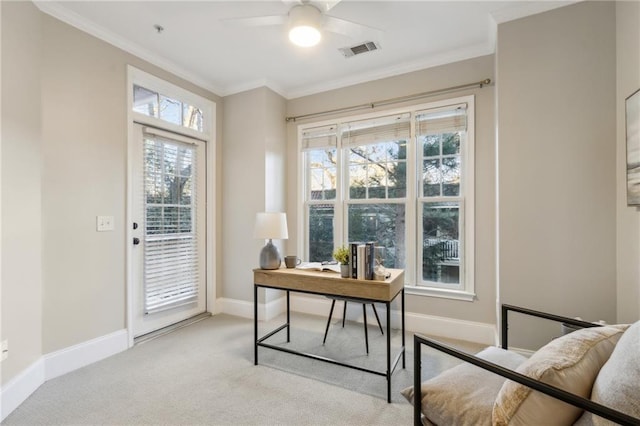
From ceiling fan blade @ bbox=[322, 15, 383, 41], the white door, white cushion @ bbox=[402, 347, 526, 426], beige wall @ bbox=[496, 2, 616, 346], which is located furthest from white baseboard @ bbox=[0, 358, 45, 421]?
beige wall @ bbox=[496, 2, 616, 346]

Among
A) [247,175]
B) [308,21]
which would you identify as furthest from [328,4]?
[247,175]

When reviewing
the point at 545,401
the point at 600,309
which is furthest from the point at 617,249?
the point at 545,401

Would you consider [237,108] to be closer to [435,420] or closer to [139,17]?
[139,17]

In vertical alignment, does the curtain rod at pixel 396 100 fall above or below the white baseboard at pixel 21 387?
above

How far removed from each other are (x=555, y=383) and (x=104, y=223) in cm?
304

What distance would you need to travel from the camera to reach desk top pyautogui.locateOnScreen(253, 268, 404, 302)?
1.98 metres

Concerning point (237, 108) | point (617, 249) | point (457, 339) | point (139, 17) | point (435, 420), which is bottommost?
point (457, 339)

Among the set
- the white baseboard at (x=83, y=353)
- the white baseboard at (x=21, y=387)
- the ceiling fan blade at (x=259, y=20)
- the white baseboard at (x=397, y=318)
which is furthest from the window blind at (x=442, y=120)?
the white baseboard at (x=21, y=387)

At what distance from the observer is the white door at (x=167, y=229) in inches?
114

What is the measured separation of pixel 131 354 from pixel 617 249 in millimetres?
3778

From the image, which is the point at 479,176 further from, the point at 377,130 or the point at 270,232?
the point at 270,232

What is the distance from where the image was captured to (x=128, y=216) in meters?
2.68

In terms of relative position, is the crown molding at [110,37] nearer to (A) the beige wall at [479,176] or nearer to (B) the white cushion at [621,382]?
(A) the beige wall at [479,176]

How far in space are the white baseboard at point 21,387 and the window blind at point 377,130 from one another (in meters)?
3.26
